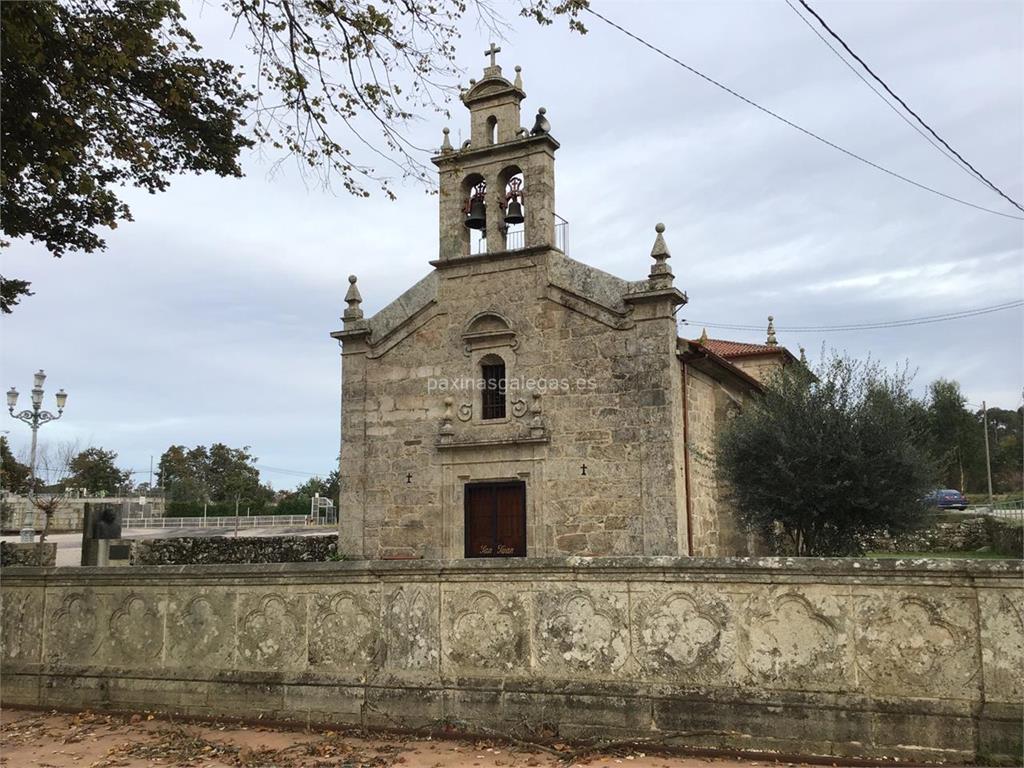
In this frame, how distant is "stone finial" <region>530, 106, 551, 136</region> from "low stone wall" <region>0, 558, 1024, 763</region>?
12182 millimetres

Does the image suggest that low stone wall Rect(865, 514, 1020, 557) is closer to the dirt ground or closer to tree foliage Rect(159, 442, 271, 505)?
the dirt ground

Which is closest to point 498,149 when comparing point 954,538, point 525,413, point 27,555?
point 525,413

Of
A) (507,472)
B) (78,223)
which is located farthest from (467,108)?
(78,223)

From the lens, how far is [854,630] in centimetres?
526

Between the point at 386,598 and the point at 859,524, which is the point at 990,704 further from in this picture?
the point at 859,524

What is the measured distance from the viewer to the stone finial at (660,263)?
15219 millimetres

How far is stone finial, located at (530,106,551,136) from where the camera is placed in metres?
16.4

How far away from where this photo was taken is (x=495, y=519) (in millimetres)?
16188

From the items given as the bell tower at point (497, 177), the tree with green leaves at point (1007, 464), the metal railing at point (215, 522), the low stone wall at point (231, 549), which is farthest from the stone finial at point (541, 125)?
the tree with green leaves at point (1007, 464)

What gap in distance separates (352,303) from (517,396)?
15.4ft

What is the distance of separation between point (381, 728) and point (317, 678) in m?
0.67

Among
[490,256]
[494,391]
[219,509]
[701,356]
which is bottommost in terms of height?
[219,509]

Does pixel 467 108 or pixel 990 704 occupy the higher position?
pixel 467 108

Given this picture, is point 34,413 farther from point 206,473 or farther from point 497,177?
point 206,473
